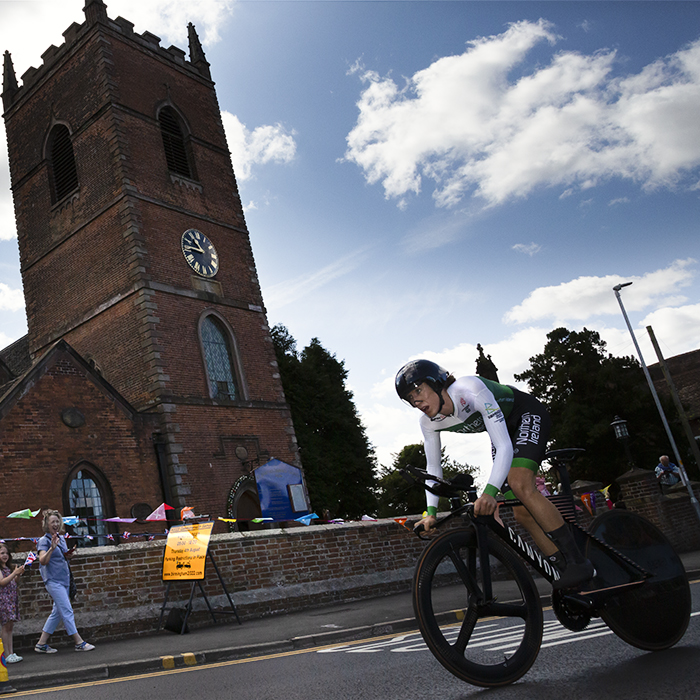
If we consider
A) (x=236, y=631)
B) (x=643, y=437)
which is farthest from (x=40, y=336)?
(x=643, y=437)

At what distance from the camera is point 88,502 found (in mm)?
17125

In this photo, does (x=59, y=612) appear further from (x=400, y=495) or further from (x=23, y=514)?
(x=400, y=495)

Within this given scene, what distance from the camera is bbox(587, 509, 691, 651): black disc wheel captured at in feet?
12.0

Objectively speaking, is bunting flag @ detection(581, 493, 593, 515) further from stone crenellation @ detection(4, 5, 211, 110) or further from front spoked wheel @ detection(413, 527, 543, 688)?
stone crenellation @ detection(4, 5, 211, 110)

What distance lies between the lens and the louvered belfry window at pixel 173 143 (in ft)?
80.9

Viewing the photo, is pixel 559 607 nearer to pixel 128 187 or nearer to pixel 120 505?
pixel 120 505

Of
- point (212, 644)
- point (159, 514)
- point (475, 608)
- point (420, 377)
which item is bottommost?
point (212, 644)

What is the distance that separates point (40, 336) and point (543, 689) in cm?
2476

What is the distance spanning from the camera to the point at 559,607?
3.52 m

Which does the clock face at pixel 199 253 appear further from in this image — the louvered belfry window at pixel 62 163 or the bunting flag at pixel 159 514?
the bunting flag at pixel 159 514

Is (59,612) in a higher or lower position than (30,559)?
lower

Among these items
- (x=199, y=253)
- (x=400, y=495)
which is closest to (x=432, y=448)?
(x=199, y=253)

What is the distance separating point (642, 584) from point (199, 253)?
70.1 ft

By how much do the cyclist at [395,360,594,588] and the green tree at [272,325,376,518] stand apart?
3223cm
